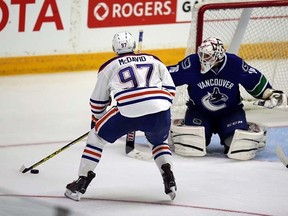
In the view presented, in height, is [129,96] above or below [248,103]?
above

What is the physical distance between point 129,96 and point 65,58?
3.15m

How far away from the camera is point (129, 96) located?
4.96 m

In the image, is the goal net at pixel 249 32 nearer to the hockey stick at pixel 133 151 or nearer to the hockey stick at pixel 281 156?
the hockey stick at pixel 133 151

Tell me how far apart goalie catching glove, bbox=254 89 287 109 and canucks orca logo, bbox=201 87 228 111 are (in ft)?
0.71

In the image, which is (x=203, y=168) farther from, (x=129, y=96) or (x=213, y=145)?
(x=129, y=96)

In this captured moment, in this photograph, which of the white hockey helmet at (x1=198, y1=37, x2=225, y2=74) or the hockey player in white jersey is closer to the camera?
the hockey player in white jersey

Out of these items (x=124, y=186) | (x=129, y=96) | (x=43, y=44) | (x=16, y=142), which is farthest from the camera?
(x=43, y=44)

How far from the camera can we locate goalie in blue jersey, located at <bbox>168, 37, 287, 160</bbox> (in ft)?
19.4

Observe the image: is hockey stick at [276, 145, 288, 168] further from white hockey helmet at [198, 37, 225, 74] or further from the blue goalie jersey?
white hockey helmet at [198, 37, 225, 74]

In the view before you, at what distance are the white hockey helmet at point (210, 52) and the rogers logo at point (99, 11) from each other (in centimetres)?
231

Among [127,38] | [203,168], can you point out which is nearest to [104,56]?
[203,168]

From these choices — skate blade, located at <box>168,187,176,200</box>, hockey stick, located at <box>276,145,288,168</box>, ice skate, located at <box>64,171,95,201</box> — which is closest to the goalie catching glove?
hockey stick, located at <box>276,145,288,168</box>

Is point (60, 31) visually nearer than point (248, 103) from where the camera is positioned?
No

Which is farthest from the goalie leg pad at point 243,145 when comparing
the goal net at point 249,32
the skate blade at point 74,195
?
the skate blade at point 74,195
